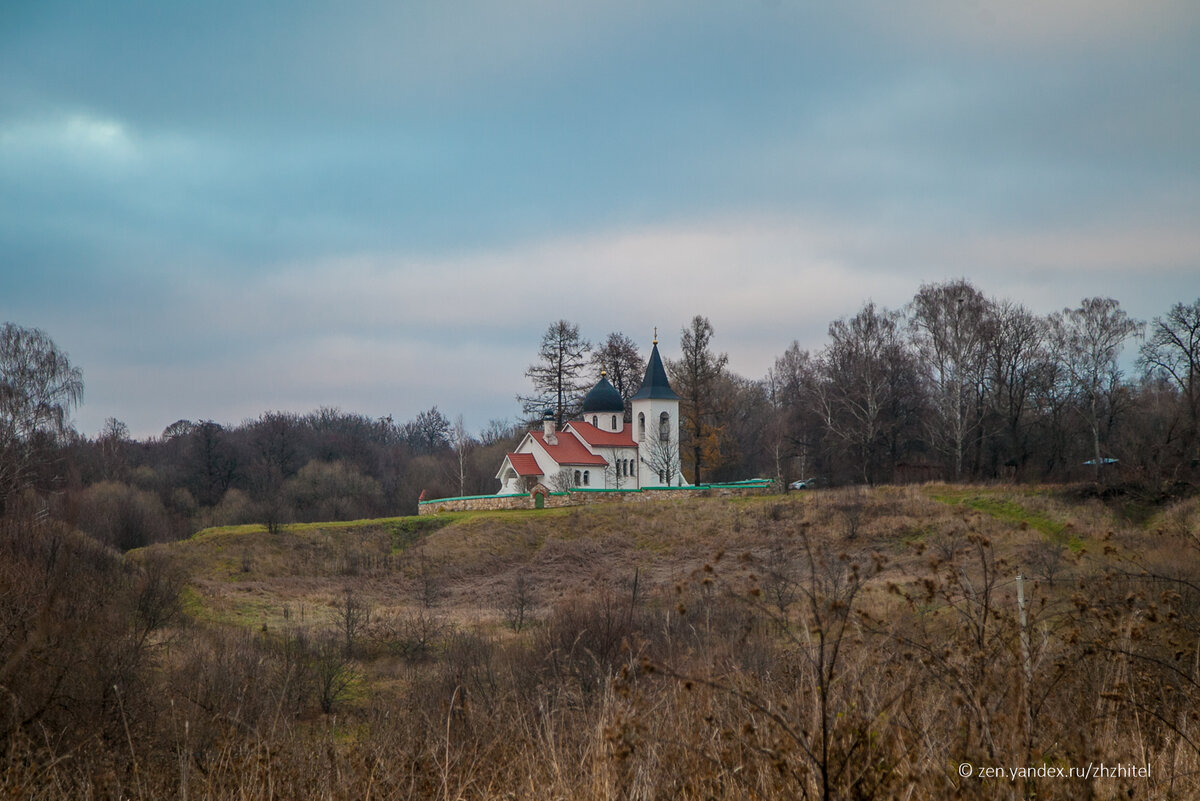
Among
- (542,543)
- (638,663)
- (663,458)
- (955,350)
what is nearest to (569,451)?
(663,458)

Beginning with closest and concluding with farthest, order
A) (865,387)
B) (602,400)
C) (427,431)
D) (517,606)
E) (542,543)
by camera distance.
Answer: (517,606), (542,543), (865,387), (602,400), (427,431)

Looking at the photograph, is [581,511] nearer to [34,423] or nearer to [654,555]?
[654,555]

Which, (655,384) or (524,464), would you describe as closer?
(524,464)

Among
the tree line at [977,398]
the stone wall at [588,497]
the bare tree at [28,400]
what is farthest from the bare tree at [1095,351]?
the bare tree at [28,400]

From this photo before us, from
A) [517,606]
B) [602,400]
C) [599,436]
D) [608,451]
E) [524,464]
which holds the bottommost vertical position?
[517,606]

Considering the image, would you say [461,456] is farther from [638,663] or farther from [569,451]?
[638,663]

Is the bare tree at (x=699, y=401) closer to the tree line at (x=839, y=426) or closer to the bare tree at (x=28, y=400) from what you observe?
the tree line at (x=839, y=426)

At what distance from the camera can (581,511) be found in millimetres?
41281

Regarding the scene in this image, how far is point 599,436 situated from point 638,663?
45.5m

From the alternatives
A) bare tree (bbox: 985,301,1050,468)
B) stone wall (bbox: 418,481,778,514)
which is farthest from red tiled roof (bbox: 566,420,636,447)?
bare tree (bbox: 985,301,1050,468)

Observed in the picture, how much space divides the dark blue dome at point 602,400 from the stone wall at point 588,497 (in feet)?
20.9

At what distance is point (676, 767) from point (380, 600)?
1086 inches

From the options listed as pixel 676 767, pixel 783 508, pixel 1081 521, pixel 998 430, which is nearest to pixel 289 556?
pixel 783 508

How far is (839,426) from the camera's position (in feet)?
150
